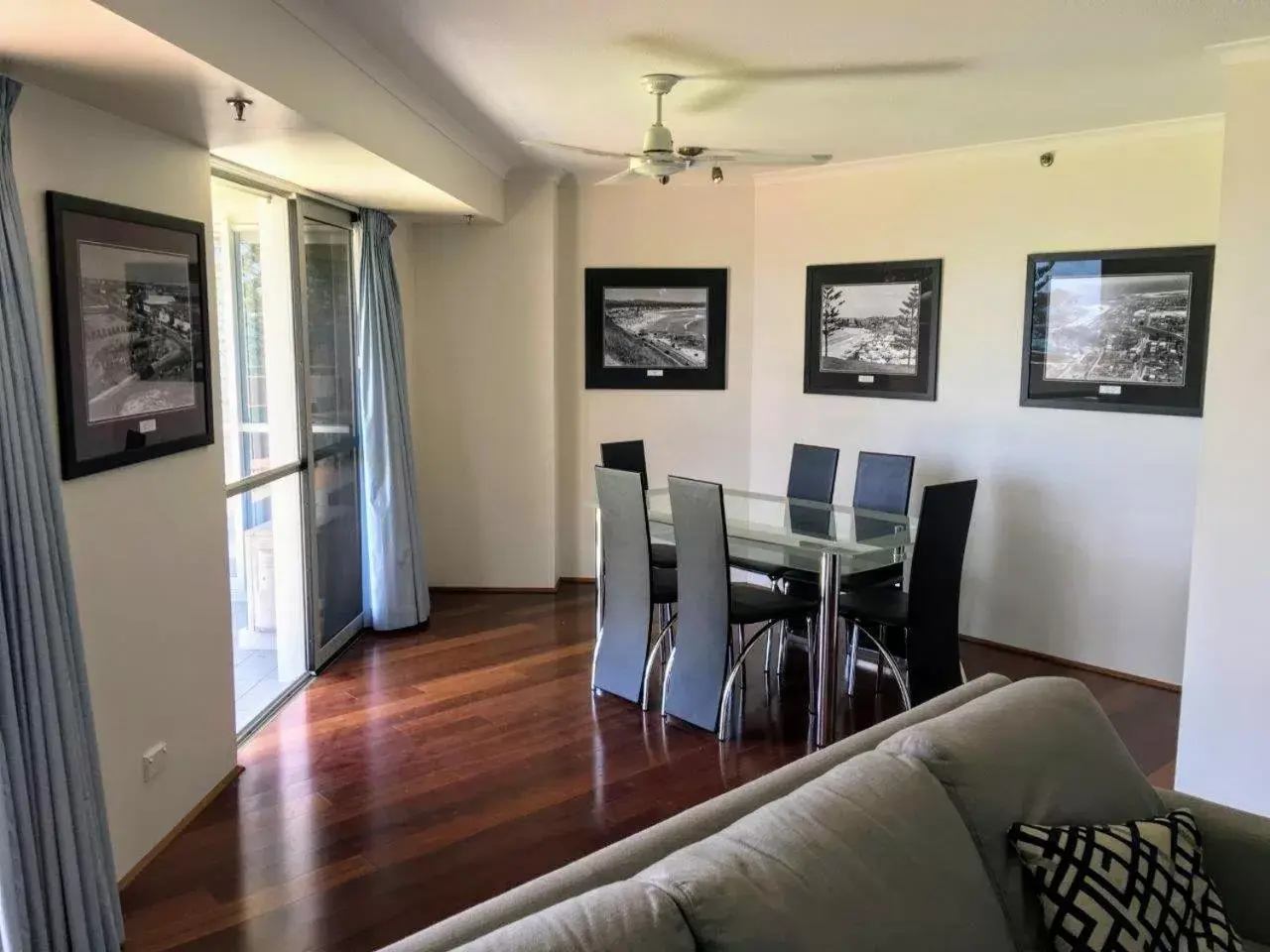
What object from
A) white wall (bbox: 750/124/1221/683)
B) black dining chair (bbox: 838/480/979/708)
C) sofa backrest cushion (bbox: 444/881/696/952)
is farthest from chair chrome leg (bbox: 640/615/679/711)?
sofa backrest cushion (bbox: 444/881/696/952)

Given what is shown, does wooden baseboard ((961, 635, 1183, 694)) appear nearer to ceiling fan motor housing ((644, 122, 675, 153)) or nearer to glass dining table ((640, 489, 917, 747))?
glass dining table ((640, 489, 917, 747))

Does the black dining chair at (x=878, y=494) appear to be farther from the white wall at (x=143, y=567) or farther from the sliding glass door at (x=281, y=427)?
the white wall at (x=143, y=567)

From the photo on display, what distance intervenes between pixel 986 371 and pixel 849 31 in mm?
2427

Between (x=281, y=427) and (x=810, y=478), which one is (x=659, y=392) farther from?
(x=281, y=427)

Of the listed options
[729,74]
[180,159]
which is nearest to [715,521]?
[729,74]

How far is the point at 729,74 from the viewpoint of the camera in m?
3.50

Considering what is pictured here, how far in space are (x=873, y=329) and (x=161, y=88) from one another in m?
3.91

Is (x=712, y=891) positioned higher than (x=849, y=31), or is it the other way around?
(x=849, y=31)

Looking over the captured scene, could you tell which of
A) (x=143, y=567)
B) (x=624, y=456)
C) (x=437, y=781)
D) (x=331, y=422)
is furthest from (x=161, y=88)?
(x=624, y=456)

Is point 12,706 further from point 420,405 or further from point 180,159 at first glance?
point 420,405

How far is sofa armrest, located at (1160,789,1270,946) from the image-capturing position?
1.87 metres

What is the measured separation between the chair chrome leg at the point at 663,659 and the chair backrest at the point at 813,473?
1.02 metres

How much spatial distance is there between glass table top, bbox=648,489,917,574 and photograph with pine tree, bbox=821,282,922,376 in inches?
46.6

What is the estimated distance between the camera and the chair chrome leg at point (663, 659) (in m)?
4.12
